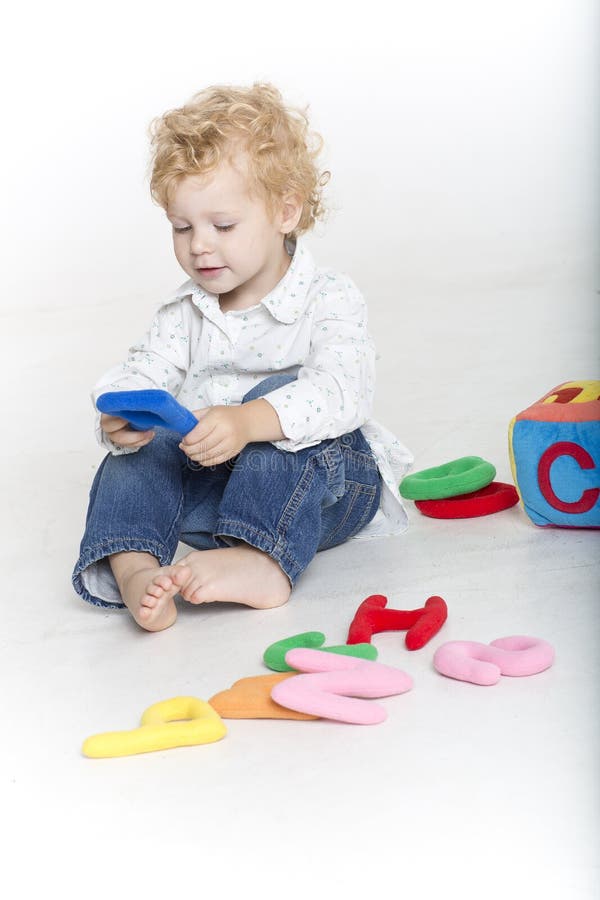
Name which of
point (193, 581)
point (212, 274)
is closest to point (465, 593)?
point (193, 581)

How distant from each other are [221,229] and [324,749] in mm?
701

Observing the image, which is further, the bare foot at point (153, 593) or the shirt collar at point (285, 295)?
the shirt collar at point (285, 295)

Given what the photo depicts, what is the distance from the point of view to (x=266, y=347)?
160cm

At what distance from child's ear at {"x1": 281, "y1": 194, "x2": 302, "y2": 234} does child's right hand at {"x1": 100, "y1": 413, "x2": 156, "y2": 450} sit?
34cm

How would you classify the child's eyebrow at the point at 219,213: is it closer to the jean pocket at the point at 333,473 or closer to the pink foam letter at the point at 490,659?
the jean pocket at the point at 333,473

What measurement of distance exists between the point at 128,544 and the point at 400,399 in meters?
1.07

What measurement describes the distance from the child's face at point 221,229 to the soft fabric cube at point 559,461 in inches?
16.4

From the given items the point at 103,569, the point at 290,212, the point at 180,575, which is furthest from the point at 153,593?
the point at 290,212

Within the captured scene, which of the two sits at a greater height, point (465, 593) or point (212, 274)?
point (212, 274)

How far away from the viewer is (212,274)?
5.11ft

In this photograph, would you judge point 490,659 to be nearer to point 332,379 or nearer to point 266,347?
point 332,379

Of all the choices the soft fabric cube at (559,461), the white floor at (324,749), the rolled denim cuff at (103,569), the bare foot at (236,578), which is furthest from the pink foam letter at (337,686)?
the soft fabric cube at (559,461)

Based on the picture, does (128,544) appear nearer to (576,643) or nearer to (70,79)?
(576,643)

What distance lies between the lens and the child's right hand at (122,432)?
4.87 ft
